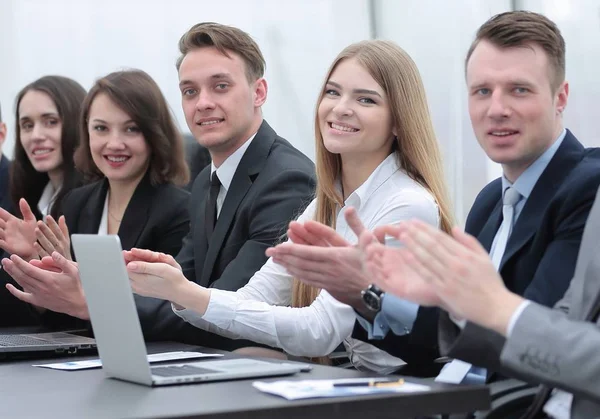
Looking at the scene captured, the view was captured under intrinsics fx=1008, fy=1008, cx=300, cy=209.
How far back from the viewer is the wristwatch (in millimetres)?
2230

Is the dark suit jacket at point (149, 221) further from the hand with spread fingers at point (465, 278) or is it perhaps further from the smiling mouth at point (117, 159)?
the hand with spread fingers at point (465, 278)

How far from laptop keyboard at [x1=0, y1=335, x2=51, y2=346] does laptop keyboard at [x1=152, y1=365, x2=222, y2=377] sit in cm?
74

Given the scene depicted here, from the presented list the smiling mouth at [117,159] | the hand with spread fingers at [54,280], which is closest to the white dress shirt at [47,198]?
the smiling mouth at [117,159]

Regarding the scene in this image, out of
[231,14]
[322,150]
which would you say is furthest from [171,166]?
[231,14]

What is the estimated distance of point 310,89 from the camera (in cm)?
591

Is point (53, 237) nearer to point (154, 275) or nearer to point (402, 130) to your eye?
point (154, 275)

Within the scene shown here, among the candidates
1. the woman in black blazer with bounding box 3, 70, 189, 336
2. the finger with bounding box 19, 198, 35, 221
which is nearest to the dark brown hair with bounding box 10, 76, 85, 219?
the woman in black blazer with bounding box 3, 70, 189, 336

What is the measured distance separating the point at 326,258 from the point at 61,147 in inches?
109

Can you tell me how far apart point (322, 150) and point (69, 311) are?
0.91 metres

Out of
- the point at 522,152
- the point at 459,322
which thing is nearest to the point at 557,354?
the point at 459,322

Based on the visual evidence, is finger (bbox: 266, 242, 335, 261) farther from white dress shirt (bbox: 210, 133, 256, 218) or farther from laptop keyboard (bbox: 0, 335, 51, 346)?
white dress shirt (bbox: 210, 133, 256, 218)

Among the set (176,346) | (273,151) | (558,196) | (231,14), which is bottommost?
(176,346)

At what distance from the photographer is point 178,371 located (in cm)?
207

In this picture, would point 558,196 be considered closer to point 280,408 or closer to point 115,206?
point 280,408
